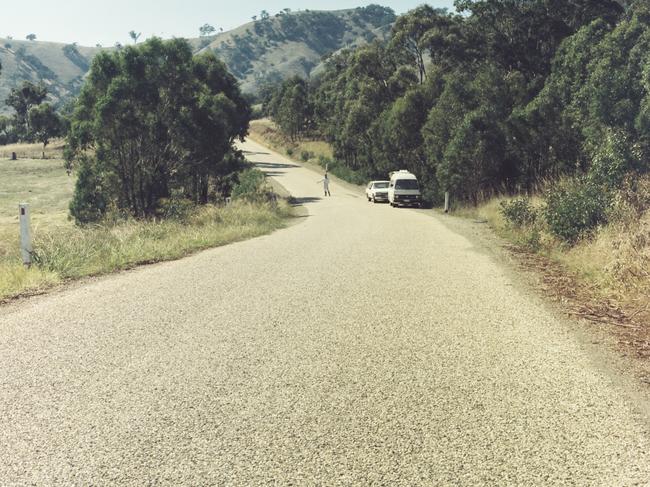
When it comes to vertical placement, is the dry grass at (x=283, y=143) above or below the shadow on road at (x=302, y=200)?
above

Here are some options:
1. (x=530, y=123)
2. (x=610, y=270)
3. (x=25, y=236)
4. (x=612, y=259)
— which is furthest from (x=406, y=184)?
(x=25, y=236)

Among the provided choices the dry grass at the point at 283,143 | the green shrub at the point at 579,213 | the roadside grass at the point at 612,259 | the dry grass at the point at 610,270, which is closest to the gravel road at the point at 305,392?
the dry grass at the point at 610,270

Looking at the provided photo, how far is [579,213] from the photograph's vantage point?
1223 cm

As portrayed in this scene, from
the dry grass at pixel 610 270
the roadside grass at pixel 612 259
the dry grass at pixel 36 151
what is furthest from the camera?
the dry grass at pixel 36 151

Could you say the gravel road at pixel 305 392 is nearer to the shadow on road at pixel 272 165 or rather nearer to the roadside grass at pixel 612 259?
the roadside grass at pixel 612 259

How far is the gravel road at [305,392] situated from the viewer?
3.37 metres

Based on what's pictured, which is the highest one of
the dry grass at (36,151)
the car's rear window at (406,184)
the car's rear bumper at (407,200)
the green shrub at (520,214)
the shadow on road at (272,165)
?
the dry grass at (36,151)

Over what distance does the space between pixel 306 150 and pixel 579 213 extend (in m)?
74.5

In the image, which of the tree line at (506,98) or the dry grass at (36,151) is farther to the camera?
the dry grass at (36,151)

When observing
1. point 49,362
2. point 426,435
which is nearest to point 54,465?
point 49,362

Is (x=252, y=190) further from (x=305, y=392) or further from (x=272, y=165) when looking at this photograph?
(x=272, y=165)

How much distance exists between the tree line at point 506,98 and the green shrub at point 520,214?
2.01 meters

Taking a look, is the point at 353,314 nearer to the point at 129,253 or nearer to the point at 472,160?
the point at 129,253

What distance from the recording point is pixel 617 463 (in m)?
3.44
